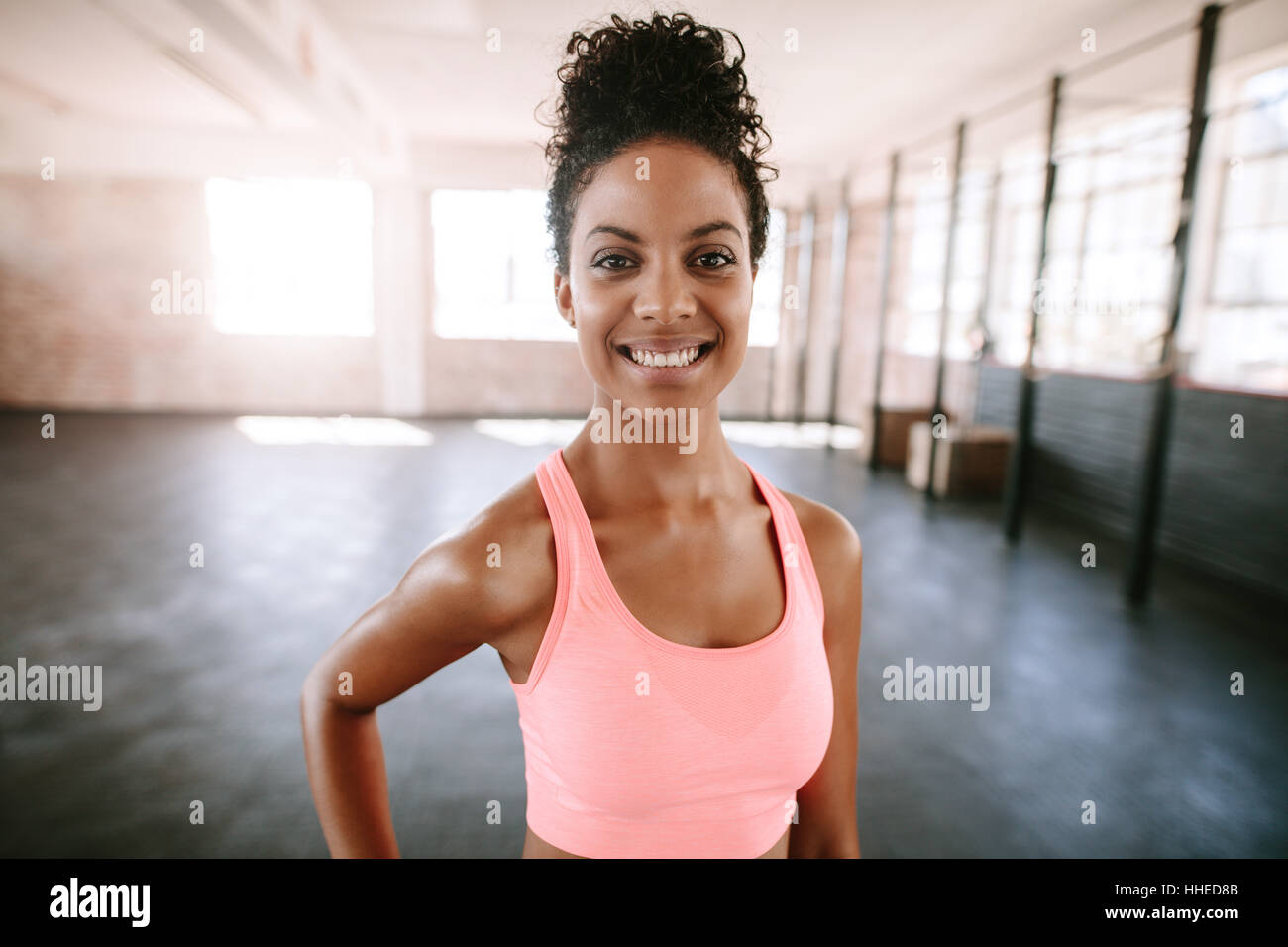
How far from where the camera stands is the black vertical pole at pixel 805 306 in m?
10.8

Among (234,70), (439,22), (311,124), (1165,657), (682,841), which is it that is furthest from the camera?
(311,124)

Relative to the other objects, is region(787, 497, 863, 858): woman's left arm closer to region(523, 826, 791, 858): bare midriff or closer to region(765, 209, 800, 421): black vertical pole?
region(523, 826, 791, 858): bare midriff

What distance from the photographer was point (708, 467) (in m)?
0.97

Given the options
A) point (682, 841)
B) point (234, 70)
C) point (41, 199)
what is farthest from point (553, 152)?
point (41, 199)

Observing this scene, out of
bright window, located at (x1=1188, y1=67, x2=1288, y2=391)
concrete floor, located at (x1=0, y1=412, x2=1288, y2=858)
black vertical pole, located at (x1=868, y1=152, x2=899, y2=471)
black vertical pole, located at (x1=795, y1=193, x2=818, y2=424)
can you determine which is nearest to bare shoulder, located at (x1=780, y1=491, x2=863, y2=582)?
concrete floor, located at (x1=0, y1=412, x2=1288, y2=858)

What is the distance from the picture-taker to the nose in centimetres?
76

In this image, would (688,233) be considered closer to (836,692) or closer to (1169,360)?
(836,692)

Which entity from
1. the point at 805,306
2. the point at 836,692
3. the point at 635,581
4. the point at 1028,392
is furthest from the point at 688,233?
the point at 805,306

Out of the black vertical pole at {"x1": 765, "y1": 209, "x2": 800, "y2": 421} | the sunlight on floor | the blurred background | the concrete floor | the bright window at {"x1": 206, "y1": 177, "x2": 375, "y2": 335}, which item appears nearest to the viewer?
the concrete floor

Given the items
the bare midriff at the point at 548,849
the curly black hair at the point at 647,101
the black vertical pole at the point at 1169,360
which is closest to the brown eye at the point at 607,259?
the curly black hair at the point at 647,101

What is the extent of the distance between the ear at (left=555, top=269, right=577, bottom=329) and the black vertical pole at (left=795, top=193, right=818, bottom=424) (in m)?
10.2

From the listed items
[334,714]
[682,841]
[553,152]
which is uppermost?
[553,152]
